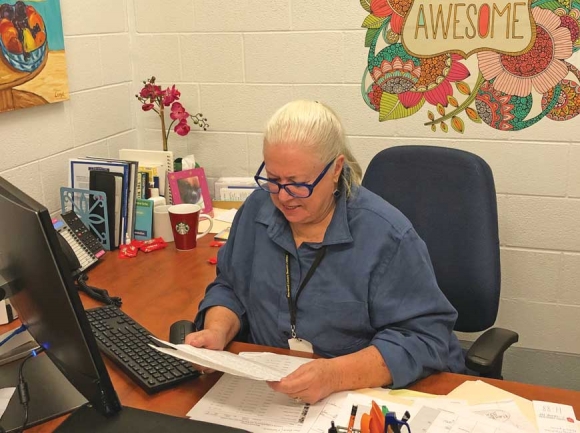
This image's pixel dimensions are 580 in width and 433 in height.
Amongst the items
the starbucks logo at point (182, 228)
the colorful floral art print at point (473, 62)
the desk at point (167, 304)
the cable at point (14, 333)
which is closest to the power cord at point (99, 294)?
the desk at point (167, 304)

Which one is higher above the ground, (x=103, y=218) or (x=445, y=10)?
(x=445, y=10)

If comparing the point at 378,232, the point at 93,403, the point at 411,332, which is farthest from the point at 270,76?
the point at 93,403

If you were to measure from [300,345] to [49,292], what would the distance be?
69 centimetres

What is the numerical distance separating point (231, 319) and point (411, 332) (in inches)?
18.0

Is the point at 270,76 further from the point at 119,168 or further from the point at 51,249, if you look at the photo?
the point at 51,249

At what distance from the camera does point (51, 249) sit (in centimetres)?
95

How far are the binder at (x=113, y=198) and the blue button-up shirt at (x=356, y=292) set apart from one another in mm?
776

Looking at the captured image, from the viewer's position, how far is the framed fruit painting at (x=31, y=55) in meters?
2.08

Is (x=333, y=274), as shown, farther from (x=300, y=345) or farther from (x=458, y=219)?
(x=458, y=219)

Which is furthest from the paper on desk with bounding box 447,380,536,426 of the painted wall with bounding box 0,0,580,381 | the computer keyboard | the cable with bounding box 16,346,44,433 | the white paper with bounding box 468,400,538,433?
the painted wall with bounding box 0,0,580,381

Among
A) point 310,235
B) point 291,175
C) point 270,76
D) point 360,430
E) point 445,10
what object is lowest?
point 360,430

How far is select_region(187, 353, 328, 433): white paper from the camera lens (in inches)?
48.7

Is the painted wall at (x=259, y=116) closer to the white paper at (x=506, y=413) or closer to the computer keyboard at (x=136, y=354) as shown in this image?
the computer keyboard at (x=136, y=354)

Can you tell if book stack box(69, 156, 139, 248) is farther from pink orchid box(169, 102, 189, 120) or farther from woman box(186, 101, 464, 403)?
woman box(186, 101, 464, 403)
